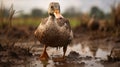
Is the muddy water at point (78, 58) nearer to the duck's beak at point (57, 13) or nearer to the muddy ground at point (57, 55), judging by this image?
the muddy ground at point (57, 55)

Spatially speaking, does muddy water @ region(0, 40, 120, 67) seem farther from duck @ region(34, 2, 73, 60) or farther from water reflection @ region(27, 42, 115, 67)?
duck @ region(34, 2, 73, 60)

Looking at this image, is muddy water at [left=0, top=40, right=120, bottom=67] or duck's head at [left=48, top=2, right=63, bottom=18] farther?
duck's head at [left=48, top=2, right=63, bottom=18]

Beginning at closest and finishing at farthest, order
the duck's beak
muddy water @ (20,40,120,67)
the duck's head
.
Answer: the duck's beak
muddy water @ (20,40,120,67)
the duck's head

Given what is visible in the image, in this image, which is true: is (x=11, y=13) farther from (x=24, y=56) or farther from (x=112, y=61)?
(x=112, y=61)

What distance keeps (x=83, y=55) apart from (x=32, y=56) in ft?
4.63

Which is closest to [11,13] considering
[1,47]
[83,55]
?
[1,47]

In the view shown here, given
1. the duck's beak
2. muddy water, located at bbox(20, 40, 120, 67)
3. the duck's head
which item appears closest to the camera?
the duck's beak

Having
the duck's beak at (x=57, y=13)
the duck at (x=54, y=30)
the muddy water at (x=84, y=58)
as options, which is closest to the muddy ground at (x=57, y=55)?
the muddy water at (x=84, y=58)

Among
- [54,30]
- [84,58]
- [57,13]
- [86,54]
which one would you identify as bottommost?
[86,54]

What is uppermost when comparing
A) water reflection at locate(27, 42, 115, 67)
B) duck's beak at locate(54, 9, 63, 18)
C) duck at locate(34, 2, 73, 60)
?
duck's beak at locate(54, 9, 63, 18)

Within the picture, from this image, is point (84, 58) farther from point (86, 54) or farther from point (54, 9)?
point (54, 9)

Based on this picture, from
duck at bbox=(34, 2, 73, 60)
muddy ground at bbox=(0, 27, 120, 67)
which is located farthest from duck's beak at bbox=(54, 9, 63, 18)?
muddy ground at bbox=(0, 27, 120, 67)

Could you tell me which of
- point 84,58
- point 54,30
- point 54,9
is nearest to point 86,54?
point 84,58

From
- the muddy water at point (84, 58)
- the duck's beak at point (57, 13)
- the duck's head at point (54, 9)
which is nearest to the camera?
the duck's beak at point (57, 13)
